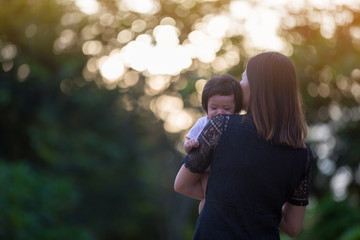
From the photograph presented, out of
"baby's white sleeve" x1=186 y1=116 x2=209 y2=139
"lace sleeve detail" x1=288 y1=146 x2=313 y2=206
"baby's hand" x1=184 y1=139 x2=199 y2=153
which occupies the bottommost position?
"lace sleeve detail" x1=288 y1=146 x2=313 y2=206

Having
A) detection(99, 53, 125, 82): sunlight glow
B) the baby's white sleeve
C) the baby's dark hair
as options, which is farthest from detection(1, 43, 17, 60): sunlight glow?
the baby's white sleeve

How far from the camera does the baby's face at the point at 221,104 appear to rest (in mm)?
2842

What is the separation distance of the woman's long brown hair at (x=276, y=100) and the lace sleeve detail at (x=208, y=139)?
132mm

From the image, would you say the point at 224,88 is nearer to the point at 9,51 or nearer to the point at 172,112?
the point at 9,51

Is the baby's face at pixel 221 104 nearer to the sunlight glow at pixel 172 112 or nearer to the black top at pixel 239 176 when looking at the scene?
the black top at pixel 239 176

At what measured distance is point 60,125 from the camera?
76.1 feet

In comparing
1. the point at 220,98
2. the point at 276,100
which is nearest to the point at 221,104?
the point at 220,98

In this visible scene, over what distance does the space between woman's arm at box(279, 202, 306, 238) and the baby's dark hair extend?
0.50 meters

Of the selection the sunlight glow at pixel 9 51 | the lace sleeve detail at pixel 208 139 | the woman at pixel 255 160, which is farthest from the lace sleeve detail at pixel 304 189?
the sunlight glow at pixel 9 51

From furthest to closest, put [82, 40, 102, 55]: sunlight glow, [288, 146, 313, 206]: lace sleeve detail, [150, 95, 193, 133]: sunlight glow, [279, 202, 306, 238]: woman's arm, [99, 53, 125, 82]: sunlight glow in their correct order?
[150, 95, 193, 133]: sunlight glow
[99, 53, 125, 82]: sunlight glow
[82, 40, 102, 55]: sunlight glow
[279, 202, 306, 238]: woman's arm
[288, 146, 313, 206]: lace sleeve detail

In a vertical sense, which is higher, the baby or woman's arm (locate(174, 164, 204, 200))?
the baby

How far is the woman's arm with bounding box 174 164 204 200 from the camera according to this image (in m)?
2.55

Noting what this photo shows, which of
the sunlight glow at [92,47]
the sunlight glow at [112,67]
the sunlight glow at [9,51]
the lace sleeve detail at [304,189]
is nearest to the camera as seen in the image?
the lace sleeve detail at [304,189]

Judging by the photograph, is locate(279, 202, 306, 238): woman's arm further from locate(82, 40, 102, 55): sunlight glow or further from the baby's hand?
locate(82, 40, 102, 55): sunlight glow
